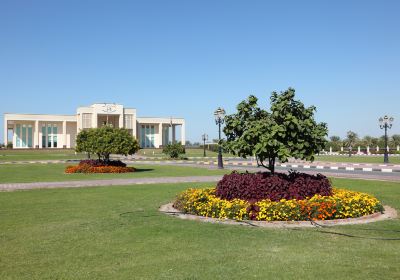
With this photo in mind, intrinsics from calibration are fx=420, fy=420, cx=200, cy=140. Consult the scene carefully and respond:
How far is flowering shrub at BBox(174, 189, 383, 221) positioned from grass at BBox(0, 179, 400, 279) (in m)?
0.73

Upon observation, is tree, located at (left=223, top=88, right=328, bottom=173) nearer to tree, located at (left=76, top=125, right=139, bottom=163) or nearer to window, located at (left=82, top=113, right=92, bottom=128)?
tree, located at (left=76, top=125, right=139, bottom=163)

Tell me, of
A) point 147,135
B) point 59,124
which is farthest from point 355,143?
point 59,124

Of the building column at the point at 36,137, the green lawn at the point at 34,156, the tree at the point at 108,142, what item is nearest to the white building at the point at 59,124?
the building column at the point at 36,137

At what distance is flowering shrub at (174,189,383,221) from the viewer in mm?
8891

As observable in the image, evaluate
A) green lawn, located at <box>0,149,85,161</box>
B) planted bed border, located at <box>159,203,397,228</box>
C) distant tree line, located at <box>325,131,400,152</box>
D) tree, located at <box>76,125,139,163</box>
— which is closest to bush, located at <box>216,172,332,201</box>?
planted bed border, located at <box>159,203,397,228</box>

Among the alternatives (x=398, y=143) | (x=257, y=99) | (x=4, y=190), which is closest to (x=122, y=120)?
(x=398, y=143)

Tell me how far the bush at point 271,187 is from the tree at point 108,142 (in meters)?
18.8

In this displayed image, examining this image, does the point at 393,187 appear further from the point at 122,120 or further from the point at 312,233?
the point at 122,120

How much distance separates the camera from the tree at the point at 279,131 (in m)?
9.91

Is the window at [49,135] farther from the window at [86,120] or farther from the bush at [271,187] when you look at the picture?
the bush at [271,187]

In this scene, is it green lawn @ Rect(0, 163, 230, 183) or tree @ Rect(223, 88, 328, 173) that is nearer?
tree @ Rect(223, 88, 328, 173)

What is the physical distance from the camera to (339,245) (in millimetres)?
6730

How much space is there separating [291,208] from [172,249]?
3.32 m

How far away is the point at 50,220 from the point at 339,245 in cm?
614
